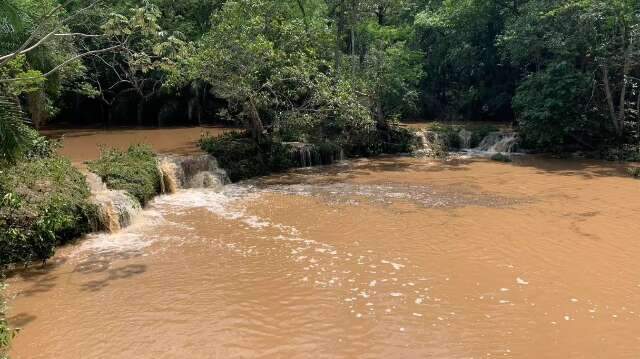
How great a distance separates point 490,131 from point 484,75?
8048 mm

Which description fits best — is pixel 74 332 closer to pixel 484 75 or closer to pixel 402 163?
pixel 402 163

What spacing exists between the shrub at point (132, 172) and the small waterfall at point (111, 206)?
13.7 inches

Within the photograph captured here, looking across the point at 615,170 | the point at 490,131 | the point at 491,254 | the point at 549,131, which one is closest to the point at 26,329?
A: the point at 491,254

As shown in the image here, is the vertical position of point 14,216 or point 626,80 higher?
point 626,80

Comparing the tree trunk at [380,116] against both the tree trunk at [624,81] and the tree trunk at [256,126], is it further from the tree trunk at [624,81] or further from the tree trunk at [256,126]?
the tree trunk at [624,81]

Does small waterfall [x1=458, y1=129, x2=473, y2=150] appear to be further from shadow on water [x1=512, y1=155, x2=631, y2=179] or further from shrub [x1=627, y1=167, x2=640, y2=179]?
shrub [x1=627, y1=167, x2=640, y2=179]

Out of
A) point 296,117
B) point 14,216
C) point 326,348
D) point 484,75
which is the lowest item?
point 326,348

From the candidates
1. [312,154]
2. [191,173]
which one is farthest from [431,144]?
[191,173]

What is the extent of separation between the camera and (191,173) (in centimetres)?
1738

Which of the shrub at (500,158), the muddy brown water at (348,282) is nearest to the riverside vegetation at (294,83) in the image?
the shrub at (500,158)

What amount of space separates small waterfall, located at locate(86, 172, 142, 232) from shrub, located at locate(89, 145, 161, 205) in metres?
0.35

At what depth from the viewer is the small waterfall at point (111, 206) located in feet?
39.3

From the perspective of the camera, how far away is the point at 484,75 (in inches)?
1275

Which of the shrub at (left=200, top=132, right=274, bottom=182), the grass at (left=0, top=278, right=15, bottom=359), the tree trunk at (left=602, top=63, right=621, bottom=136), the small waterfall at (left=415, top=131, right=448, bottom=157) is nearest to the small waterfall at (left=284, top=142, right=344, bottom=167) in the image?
the shrub at (left=200, top=132, right=274, bottom=182)
